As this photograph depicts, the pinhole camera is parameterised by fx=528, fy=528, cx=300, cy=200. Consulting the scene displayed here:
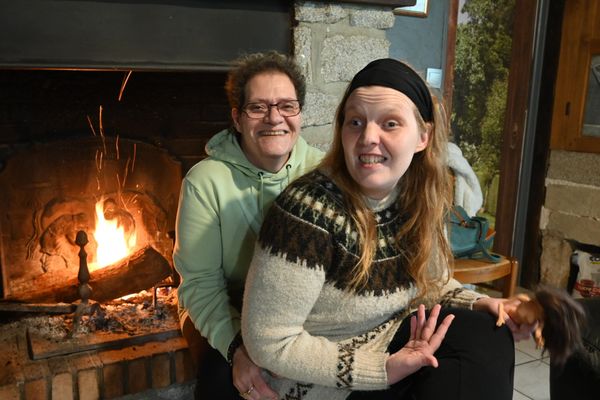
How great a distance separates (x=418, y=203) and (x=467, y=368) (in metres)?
0.38

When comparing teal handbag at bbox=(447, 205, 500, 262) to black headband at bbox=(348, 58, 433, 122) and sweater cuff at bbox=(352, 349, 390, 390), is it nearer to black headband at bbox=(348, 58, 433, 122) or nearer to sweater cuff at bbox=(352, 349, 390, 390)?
black headband at bbox=(348, 58, 433, 122)

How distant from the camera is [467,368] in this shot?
3.43ft

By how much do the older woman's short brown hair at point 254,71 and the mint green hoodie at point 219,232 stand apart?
0.13 meters

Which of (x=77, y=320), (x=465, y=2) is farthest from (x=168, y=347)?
(x=465, y=2)

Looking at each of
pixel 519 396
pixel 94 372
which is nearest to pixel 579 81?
pixel 519 396

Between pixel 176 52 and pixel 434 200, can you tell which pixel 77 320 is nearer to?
pixel 176 52

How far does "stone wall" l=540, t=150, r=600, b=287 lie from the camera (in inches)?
108

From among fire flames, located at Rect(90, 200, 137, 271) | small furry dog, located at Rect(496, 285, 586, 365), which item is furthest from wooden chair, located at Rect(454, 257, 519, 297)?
fire flames, located at Rect(90, 200, 137, 271)

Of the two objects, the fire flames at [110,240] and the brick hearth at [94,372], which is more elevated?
the fire flames at [110,240]

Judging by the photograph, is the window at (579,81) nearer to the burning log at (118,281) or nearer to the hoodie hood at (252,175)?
the hoodie hood at (252,175)

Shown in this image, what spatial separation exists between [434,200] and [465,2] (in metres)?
2.03

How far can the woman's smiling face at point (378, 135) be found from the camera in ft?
3.63

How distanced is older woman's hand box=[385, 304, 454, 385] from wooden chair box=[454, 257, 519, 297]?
837 mm

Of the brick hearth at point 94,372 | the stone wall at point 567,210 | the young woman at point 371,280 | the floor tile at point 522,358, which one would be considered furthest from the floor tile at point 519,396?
the brick hearth at point 94,372
